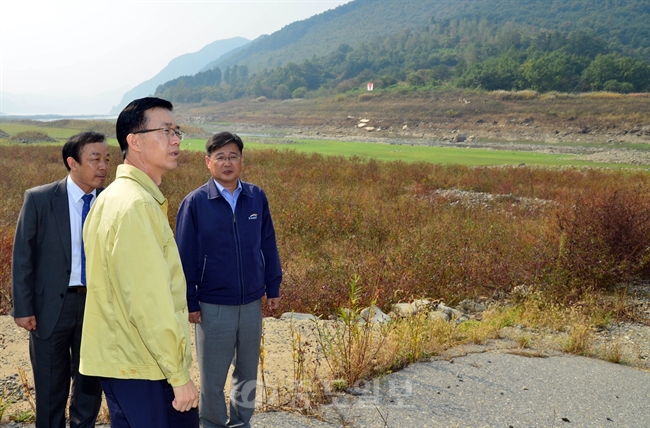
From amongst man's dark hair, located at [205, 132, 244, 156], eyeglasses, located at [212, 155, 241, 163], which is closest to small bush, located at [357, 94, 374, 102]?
man's dark hair, located at [205, 132, 244, 156]

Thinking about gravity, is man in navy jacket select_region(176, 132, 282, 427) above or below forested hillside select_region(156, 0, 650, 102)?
below

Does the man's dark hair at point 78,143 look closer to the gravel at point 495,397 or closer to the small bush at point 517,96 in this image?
the gravel at point 495,397

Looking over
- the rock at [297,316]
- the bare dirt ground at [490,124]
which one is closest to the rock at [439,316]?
the rock at [297,316]

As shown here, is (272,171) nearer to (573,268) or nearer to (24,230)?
(573,268)

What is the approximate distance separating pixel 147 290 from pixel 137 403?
0.46 metres

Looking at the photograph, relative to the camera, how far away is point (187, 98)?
137 m

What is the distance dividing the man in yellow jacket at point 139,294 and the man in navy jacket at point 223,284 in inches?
34.8

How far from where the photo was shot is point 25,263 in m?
2.82

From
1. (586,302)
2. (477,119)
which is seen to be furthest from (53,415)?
(477,119)

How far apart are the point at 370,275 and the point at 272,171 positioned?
36.2ft

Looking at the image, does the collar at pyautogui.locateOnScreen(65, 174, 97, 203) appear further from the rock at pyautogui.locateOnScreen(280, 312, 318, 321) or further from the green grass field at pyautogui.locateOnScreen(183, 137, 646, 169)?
the green grass field at pyautogui.locateOnScreen(183, 137, 646, 169)

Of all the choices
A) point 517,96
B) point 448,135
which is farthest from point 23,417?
point 517,96

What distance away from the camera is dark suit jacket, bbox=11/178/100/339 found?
2.78 m

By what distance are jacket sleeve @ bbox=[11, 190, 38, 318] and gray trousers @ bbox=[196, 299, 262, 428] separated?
0.95 m
